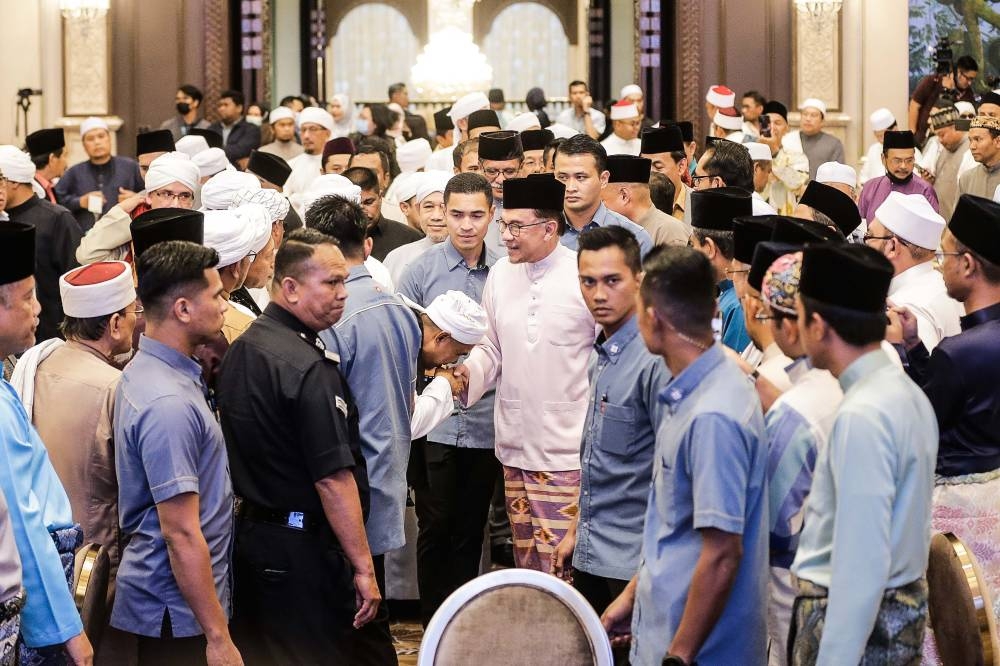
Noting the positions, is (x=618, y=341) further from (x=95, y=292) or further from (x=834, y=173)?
(x=834, y=173)

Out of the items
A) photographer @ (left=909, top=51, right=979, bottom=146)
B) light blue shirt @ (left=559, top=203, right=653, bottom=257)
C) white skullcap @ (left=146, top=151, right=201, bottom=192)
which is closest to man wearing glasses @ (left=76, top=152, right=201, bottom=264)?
white skullcap @ (left=146, top=151, right=201, bottom=192)

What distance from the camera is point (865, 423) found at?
264 cm

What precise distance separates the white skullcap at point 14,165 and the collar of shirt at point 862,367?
486cm

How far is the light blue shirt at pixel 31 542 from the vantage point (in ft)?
9.56

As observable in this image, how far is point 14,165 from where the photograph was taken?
21.8 ft

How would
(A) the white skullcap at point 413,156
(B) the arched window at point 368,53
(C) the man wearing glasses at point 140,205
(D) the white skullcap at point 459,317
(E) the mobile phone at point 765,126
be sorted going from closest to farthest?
(D) the white skullcap at point 459,317 < (C) the man wearing glasses at point 140,205 < (A) the white skullcap at point 413,156 < (E) the mobile phone at point 765,126 < (B) the arched window at point 368,53

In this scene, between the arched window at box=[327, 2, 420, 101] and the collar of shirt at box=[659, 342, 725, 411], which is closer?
the collar of shirt at box=[659, 342, 725, 411]

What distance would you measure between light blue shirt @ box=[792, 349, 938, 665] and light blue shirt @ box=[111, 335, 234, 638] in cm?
144

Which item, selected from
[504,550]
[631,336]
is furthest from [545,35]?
[631,336]

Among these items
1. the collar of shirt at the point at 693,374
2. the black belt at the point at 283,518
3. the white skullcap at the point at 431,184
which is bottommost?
the black belt at the point at 283,518

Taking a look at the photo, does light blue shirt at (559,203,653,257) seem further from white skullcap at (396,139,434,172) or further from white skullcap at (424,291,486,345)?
white skullcap at (396,139,434,172)

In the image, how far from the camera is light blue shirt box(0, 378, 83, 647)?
2914mm

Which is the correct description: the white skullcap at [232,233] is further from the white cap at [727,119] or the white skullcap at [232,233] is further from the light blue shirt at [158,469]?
the white cap at [727,119]

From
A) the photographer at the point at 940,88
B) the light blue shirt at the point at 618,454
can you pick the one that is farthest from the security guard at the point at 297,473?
the photographer at the point at 940,88
